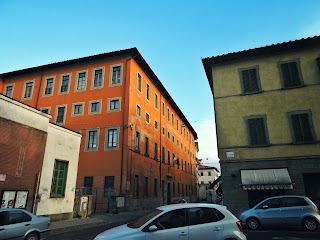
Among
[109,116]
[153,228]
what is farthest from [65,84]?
[153,228]

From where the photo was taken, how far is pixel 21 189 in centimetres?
1303

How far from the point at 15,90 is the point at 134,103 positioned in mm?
17345

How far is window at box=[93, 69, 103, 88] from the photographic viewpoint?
2731 cm

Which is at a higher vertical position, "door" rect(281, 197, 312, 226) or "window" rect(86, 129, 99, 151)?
"window" rect(86, 129, 99, 151)

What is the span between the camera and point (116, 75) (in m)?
26.9

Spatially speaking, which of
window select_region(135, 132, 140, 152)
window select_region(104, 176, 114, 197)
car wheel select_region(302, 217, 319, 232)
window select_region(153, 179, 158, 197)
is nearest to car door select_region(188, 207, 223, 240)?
car wheel select_region(302, 217, 319, 232)

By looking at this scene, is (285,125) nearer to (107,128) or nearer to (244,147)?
(244,147)

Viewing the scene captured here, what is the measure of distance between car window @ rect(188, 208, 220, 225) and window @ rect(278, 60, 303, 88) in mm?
14380

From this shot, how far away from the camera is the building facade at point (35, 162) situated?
40.9 ft

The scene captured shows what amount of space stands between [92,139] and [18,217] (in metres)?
17.5

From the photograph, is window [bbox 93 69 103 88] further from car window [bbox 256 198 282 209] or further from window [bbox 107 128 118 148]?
car window [bbox 256 198 282 209]

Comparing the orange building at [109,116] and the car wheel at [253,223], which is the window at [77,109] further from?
the car wheel at [253,223]

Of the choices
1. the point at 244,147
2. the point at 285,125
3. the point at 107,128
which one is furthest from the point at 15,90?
the point at 285,125

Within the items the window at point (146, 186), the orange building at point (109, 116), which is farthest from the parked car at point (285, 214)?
the window at point (146, 186)
